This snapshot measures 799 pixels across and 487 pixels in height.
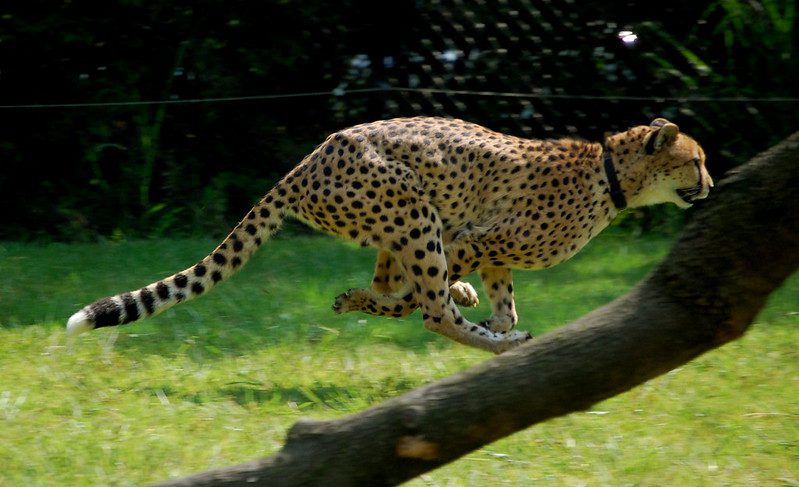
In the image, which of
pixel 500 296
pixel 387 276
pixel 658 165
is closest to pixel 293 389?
pixel 387 276

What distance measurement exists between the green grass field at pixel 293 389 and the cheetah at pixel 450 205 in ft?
0.85

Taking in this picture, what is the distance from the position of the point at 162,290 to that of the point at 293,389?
2.04ft

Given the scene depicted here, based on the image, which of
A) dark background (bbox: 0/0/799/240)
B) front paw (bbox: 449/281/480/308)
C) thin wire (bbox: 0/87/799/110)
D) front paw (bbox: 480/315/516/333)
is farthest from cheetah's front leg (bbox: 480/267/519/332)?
dark background (bbox: 0/0/799/240)

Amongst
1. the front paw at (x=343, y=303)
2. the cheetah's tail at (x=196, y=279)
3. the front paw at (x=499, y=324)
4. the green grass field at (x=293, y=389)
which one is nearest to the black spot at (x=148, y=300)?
the cheetah's tail at (x=196, y=279)

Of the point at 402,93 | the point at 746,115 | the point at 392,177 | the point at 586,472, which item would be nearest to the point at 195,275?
the point at 392,177

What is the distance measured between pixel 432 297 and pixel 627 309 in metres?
2.12

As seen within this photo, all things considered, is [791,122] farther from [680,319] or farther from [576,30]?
[680,319]

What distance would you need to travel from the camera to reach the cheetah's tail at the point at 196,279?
Result: 13.8 feet

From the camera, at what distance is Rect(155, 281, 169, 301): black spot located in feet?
14.3

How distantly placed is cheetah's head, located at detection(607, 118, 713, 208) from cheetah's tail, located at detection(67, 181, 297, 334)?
1465mm

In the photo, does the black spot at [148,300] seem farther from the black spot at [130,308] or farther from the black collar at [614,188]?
the black collar at [614,188]

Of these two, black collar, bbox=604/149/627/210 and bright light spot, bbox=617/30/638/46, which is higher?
bright light spot, bbox=617/30/638/46

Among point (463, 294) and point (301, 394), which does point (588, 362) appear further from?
point (463, 294)

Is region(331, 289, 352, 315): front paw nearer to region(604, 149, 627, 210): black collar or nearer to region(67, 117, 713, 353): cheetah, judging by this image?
region(67, 117, 713, 353): cheetah
